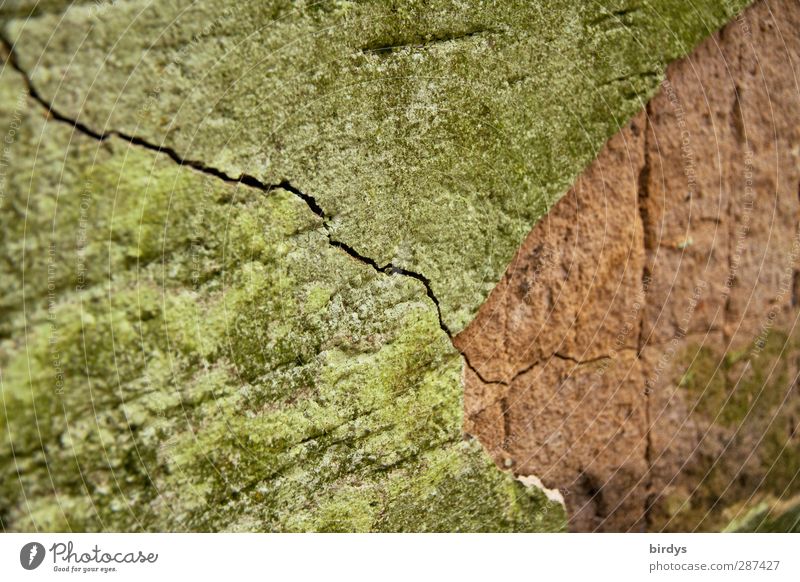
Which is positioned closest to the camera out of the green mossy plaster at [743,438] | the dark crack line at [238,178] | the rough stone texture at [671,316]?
the dark crack line at [238,178]

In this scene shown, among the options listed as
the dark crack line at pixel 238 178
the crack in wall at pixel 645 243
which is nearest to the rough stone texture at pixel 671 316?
the crack in wall at pixel 645 243

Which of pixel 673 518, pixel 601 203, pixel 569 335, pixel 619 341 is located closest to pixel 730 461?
pixel 673 518

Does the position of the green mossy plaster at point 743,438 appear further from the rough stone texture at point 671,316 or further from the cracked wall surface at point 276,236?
the cracked wall surface at point 276,236

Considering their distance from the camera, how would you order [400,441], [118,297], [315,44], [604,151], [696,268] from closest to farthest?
[118,297]
[315,44]
[400,441]
[604,151]
[696,268]

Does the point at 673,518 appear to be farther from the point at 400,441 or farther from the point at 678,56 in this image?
the point at 678,56

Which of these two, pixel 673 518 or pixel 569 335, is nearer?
pixel 569 335

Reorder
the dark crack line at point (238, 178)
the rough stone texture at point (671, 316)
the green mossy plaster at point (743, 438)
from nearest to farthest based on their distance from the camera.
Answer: the dark crack line at point (238, 178) < the rough stone texture at point (671, 316) < the green mossy plaster at point (743, 438)
